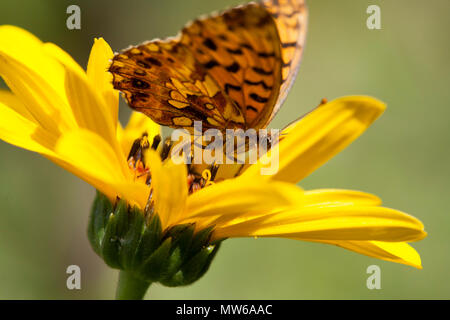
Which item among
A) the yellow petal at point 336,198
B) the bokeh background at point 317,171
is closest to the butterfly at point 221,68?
the yellow petal at point 336,198

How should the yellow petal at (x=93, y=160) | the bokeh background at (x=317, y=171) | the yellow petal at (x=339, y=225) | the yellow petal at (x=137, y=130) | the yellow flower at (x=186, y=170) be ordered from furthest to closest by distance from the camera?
the bokeh background at (x=317, y=171) < the yellow petal at (x=137, y=130) < the yellow petal at (x=339, y=225) < the yellow flower at (x=186, y=170) < the yellow petal at (x=93, y=160)

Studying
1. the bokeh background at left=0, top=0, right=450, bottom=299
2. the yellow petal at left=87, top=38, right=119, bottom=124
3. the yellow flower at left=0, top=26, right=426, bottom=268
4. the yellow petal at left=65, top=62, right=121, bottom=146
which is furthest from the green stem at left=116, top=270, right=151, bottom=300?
the bokeh background at left=0, top=0, right=450, bottom=299

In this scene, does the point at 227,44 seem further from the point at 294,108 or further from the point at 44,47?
the point at 294,108

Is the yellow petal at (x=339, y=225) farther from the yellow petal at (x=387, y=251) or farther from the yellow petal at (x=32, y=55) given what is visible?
the yellow petal at (x=32, y=55)

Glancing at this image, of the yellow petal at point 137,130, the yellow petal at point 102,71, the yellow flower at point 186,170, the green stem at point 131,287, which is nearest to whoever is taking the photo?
the yellow flower at point 186,170

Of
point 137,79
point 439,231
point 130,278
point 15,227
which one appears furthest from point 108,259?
point 439,231

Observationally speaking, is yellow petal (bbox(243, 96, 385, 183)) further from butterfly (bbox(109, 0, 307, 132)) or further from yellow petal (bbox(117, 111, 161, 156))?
yellow petal (bbox(117, 111, 161, 156))
